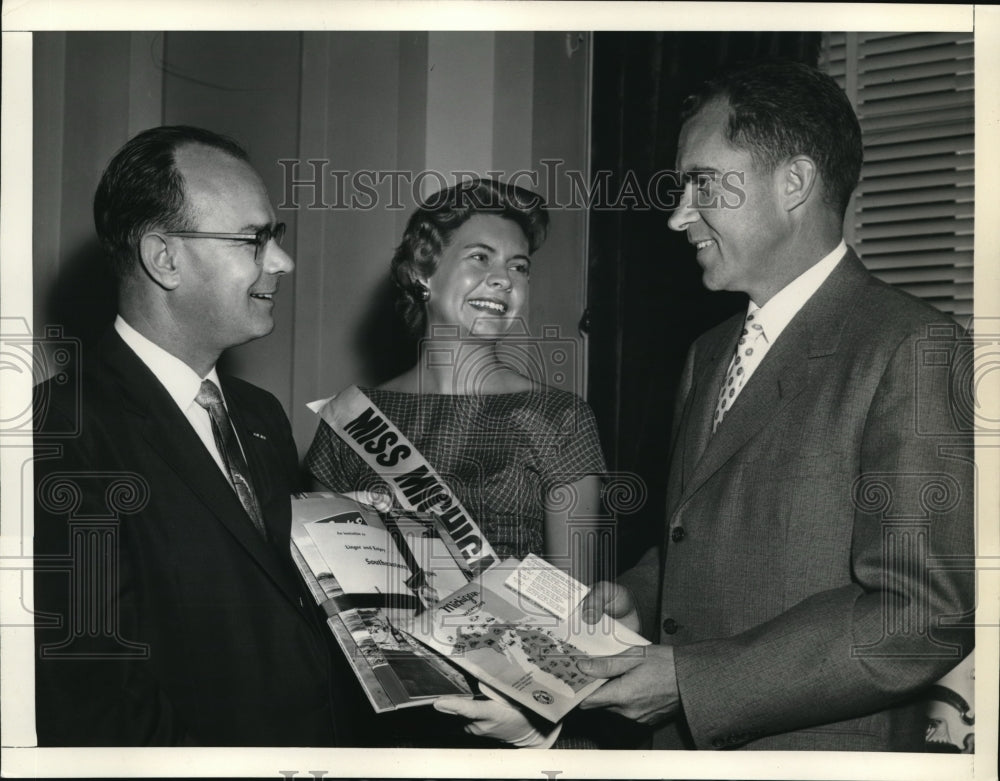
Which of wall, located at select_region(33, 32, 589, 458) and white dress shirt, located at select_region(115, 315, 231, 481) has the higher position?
wall, located at select_region(33, 32, 589, 458)

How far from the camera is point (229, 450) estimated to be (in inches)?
85.8

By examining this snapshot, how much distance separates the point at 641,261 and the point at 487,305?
27.9 inches

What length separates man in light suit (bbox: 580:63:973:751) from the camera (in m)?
1.95

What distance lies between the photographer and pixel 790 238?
7.06 ft

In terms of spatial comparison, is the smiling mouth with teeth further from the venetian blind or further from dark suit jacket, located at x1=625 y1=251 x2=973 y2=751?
the venetian blind

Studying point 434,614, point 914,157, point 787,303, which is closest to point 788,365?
point 787,303

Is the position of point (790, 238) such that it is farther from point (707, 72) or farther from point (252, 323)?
point (252, 323)

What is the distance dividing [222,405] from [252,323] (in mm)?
189

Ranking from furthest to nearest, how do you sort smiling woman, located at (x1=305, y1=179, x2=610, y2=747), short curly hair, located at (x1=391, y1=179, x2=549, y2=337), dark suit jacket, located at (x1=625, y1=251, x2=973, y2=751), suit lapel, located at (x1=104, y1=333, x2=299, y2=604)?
short curly hair, located at (x1=391, y1=179, x2=549, y2=337)
smiling woman, located at (x1=305, y1=179, x2=610, y2=747)
suit lapel, located at (x1=104, y1=333, x2=299, y2=604)
dark suit jacket, located at (x1=625, y1=251, x2=973, y2=751)

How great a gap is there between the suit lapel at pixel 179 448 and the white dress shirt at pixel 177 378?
0.02 meters

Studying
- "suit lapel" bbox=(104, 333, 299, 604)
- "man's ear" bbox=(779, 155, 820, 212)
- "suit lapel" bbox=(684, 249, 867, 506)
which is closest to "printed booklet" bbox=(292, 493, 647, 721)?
"suit lapel" bbox=(104, 333, 299, 604)

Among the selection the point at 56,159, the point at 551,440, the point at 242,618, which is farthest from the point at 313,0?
the point at 242,618

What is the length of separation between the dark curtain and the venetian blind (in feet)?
0.56

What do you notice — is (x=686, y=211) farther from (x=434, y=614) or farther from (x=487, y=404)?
(x=434, y=614)
